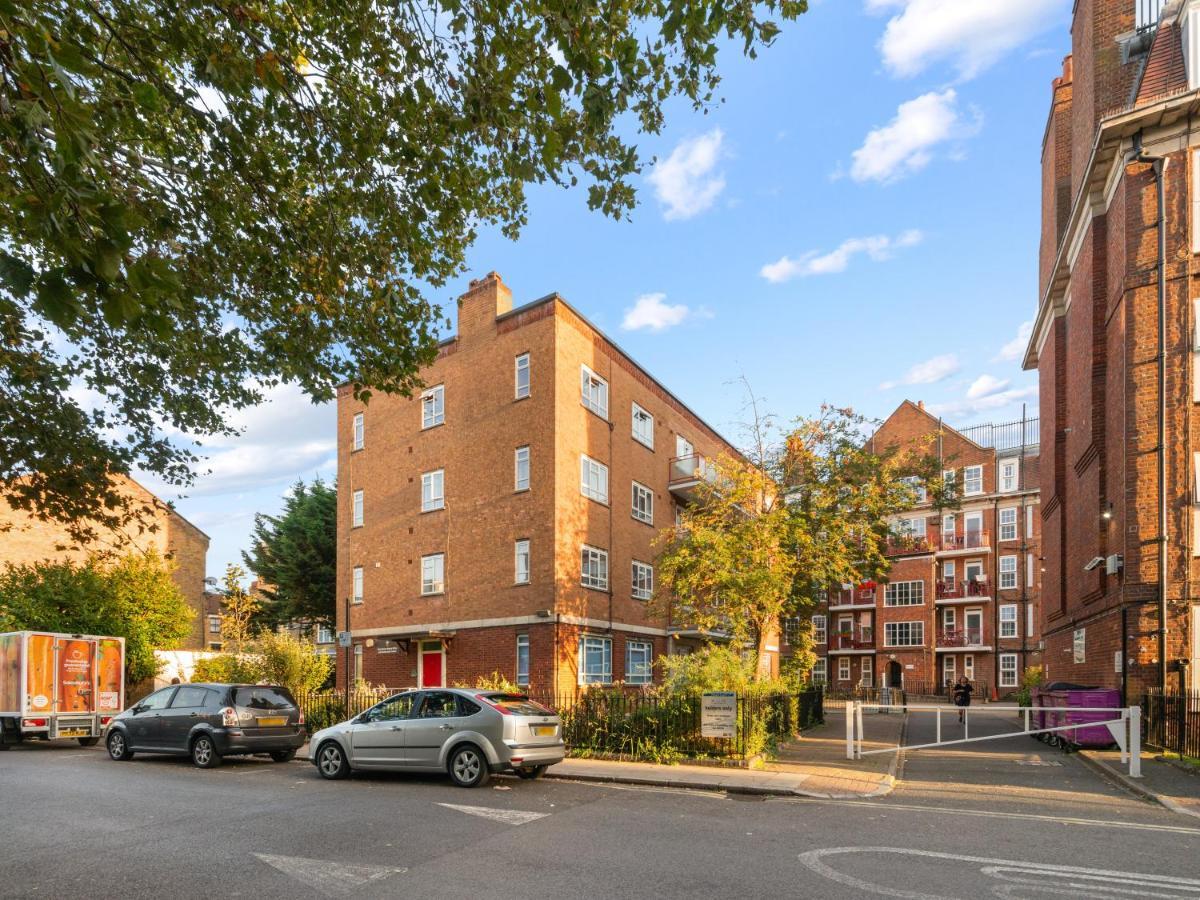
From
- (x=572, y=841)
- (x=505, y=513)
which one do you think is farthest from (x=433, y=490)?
(x=572, y=841)

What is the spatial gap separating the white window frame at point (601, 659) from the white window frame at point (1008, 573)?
36275 millimetres

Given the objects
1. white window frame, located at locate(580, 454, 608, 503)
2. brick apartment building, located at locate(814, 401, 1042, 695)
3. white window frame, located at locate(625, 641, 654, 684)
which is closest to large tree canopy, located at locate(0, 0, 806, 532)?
white window frame, located at locate(580, 454, 608, 503)

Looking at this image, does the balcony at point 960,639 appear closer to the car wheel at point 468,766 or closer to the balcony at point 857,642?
the balcony at point 857,642

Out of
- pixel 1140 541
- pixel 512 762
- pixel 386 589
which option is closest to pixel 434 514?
pixel 386 589

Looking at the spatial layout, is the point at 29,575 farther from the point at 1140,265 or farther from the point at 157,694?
the point at 1140,265

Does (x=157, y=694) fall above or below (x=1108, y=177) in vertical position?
below

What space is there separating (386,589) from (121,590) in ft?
27.4

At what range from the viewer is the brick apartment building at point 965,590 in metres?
52.8

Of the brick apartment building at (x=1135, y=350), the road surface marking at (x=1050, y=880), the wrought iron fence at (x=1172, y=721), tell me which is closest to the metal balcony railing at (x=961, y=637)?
the brick apartment building at (x=1135, y=350)

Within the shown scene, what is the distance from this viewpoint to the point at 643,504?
31234 mm

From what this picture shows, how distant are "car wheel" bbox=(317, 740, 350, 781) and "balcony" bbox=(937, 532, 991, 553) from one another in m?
48.7

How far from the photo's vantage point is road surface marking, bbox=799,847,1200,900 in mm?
6578

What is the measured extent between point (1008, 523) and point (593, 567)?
37.4 meters

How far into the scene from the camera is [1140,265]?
18.0 m
